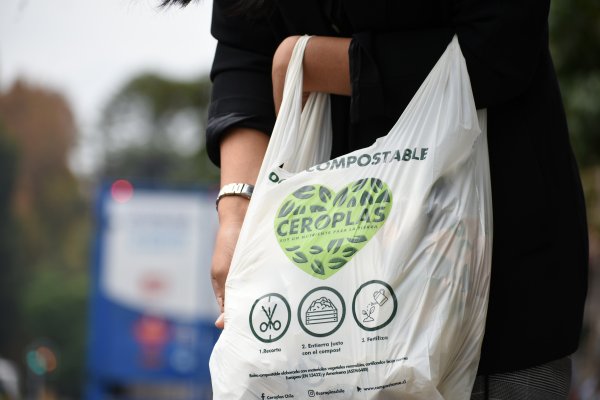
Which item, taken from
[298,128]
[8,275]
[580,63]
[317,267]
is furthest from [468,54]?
[8,275]

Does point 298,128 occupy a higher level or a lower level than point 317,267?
higher

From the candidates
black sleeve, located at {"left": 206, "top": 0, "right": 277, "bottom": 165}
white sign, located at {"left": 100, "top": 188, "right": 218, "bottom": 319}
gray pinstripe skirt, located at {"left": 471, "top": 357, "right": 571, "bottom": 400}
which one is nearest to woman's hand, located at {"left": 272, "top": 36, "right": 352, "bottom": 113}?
black sleeve, located at {"left": 206, "top": 0, "right": 277, "bottom": 165}

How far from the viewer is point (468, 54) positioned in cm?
150

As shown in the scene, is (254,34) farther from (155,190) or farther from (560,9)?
(155,190)

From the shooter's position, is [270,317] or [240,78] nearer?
[270,317]

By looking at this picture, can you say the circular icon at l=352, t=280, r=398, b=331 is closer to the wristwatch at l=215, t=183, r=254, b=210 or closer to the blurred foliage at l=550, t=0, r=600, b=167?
the wristwatch at l=215, t=183, r=254, b=210

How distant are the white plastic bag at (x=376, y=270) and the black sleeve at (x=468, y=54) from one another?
0.03m

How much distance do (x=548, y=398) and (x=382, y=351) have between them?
0.34 metres

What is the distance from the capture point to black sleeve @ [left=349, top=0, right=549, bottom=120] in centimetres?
148

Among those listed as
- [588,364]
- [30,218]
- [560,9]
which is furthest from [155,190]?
[30,218]

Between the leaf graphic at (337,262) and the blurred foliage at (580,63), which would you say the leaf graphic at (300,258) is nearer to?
the leaf graphic at (337,262)

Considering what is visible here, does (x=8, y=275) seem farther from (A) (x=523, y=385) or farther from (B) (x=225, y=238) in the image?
(A) (x=523, y=385)

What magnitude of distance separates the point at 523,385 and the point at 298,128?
0.54 metres

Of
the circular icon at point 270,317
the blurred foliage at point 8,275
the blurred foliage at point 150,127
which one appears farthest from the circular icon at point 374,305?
the blurred foliage at point 150,127
